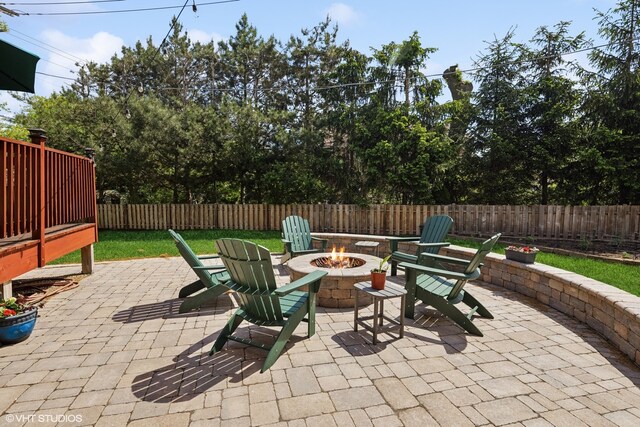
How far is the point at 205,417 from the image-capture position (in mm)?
2041

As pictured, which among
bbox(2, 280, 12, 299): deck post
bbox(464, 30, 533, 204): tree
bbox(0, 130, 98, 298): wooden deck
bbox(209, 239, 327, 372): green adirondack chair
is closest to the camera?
bbox(209, 239, 327, 372): green adirondack chair

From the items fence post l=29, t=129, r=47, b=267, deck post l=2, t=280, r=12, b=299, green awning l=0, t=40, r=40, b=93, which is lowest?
deck post l=2, t=280, r=12, b=299

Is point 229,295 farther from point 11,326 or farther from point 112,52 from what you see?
point 112,52

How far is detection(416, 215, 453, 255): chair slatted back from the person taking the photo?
4.95m

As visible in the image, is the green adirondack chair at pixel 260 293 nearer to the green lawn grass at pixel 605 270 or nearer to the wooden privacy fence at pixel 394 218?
the green lawn grass at pixel 605 270

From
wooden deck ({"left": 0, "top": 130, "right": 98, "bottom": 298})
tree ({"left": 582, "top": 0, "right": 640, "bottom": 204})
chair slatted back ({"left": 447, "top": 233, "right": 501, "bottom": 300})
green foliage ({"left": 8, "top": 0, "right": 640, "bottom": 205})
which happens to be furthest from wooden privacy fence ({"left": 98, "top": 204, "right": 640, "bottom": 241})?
chair slatted back ({"left": 447, "top": 233, "right": 501, "bottom": 300})

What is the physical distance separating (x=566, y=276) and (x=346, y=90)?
10670 mm

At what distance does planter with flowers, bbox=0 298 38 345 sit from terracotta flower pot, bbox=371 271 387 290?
3.39m

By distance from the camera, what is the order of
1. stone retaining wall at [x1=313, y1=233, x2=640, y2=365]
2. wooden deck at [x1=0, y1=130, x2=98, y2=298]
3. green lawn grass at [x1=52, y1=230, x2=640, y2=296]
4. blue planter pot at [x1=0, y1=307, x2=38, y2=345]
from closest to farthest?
stone retaining wall at [x1=313, y1=233, x2=640, y2=365] < blue planter pot at [x1=0, y1=307, x2=38, y2=345] < wooden deck at [x1=0, y1=130, x2=98, y2=298] < green lawn grass at [x1=52, y1=230, x2=640, y2=296]

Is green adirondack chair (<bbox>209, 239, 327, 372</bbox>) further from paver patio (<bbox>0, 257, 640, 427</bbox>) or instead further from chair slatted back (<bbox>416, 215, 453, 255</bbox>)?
chair slatted back (<bbox>416, 215, 453, 255</bbox>)

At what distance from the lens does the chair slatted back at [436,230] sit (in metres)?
4.95

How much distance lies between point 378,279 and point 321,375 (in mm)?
1054

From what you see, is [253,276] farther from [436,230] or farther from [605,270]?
[605,270]

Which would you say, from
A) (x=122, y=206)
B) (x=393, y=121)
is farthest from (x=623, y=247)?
(x=122, y=206)
